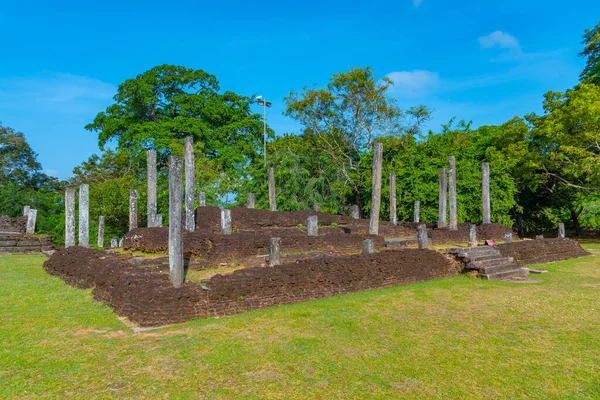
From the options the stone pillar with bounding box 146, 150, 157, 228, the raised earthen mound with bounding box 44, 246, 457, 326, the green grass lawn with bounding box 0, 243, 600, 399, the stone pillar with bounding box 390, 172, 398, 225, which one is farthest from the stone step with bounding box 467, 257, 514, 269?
the stone pillar with bounding box 146, 150, 157, 228

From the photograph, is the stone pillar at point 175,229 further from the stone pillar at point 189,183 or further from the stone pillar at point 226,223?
the stone pillar at point 189,183

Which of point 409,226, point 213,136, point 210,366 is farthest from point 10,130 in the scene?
point 210,366

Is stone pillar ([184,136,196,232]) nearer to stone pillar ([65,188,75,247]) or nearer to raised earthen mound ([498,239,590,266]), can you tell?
stone pillar ([65,188,75,247])

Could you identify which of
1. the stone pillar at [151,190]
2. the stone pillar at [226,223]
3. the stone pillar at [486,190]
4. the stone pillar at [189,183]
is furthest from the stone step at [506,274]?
the stone pillar at [151,190]

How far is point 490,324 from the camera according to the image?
688 cm

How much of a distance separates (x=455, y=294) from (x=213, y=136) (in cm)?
2763

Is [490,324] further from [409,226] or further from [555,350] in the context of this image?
[409,226]

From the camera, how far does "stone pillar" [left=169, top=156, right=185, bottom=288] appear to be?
7.81 metres

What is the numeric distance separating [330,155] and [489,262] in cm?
2016

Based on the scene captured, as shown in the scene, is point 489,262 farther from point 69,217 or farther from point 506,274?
point 69,217

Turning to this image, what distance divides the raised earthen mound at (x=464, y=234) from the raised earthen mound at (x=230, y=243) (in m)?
3.40

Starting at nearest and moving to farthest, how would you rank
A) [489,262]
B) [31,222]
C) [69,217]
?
[489,262] < [69,217] < [31,222]

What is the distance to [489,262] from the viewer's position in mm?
12773

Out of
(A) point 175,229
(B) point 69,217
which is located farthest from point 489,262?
(B) point 69,217
